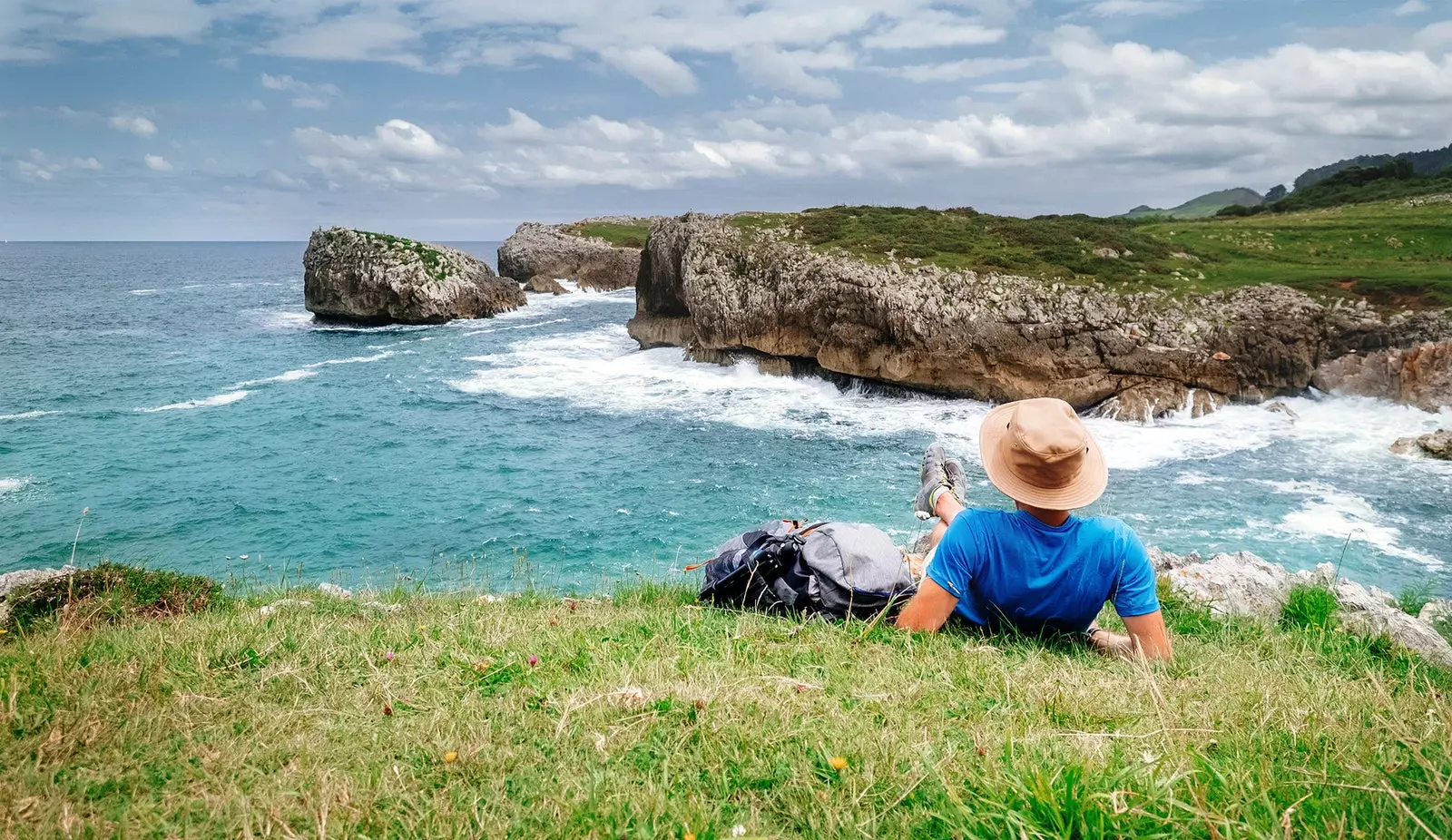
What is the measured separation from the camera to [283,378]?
113ft

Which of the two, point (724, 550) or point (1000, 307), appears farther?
point (1000, 307)

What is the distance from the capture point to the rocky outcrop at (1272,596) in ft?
20.5

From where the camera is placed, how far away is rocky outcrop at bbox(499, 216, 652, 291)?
8412cm

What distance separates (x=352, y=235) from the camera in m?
53.6

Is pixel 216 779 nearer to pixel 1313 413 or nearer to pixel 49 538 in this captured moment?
pixel 49 538

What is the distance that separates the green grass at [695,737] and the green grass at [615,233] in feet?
286

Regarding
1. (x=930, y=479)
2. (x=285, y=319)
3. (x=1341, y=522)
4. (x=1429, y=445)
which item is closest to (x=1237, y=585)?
(x=930, y=479)

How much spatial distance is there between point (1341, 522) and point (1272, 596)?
39.5 ft

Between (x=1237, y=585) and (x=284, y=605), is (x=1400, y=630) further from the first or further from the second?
(x=284, y=605)

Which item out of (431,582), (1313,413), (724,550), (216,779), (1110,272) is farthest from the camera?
(1110,272)

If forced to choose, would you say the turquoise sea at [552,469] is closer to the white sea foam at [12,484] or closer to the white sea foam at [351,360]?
the white sea foam at [12,484]

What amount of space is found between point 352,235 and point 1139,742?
5993 centimetres

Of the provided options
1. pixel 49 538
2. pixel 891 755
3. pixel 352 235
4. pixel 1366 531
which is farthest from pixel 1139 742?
pixel 352 235

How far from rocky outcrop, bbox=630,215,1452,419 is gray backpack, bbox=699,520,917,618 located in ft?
72.3
